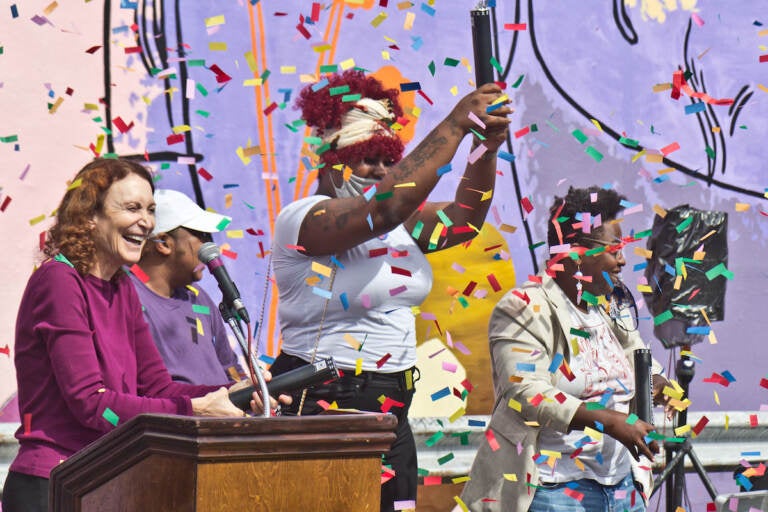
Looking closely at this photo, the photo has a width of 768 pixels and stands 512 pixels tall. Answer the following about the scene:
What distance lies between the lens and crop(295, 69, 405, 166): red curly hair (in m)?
3.79

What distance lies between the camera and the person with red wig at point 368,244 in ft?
11.5

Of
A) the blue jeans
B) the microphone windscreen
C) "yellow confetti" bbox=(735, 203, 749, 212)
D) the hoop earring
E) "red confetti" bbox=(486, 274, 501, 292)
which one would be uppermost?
the microphone windscreen

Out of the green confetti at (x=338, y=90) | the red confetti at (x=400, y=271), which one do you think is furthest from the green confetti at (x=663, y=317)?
the green confetti at (x=338, y=90)

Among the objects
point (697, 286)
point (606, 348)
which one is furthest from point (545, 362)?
point (697, 286)

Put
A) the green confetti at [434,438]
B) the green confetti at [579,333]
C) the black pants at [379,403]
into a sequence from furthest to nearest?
1. the green confetti at [434,438]
2. the green confetti at [579,333]
3. the black pants at [379,403]

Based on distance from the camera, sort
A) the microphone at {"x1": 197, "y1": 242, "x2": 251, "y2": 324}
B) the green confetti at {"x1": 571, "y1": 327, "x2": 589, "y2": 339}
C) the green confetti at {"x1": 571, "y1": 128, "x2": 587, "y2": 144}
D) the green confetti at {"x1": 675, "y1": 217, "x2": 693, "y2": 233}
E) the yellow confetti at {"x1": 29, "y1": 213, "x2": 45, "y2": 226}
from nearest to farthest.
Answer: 1. the microphone at {"x1": 197, "y1": 242, "x2": 251, "y2": 324}
2. the green confetti at {"x1": 571, "y1": 327, "x2": 589, "y2": 339}
3. the yellow confetti at {"x1": 29, "y1": 213, "x2": 45, "y2": 226}
4. the green confetti at {"x1": 571, "y1": 128, "x2": 587, "y2": 144}
5. the green confetti at {"x1": 675, "y1": 217, "x2": 693, "y2": 233}

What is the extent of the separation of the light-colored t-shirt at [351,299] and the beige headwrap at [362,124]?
0.23m

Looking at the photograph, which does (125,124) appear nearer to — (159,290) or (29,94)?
(29,94)

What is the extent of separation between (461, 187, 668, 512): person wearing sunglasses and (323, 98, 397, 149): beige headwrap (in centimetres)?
81

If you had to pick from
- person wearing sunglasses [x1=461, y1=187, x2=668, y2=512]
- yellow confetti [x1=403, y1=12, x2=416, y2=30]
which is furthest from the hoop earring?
yellow confetti [x1=403, y1=12, x2=416, y2=30]

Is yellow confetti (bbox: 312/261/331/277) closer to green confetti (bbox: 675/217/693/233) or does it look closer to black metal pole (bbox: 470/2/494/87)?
black metal pole (bbox: 470/2/494/87)

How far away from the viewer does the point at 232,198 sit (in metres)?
5.21

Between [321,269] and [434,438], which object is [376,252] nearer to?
[321,269]

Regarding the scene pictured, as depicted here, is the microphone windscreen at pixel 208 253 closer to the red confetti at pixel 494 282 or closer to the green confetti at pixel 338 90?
the green confetti at pixel 338 90
